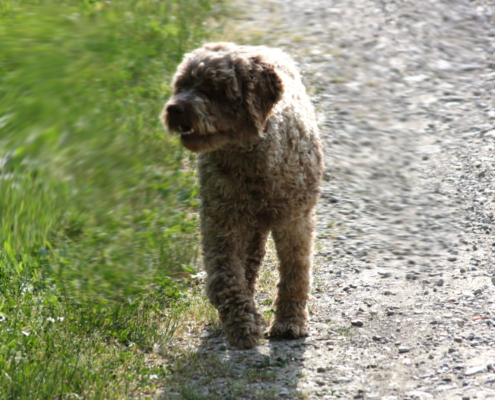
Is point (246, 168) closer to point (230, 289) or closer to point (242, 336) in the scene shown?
point (230, 289)

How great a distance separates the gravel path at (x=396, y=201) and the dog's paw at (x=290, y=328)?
0.08 m

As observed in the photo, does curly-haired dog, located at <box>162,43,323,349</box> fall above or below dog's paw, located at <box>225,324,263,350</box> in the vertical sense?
above

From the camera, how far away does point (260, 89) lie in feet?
15.9

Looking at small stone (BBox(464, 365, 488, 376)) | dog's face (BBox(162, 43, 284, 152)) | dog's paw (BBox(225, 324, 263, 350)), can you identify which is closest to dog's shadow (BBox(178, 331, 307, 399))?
dog's paw (BBox(225, 324, 263, 350))

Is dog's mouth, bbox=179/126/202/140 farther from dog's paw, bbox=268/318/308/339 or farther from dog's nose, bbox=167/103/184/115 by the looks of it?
dog's paw, bbox=268/318/308/339

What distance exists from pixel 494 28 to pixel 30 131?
10.2m

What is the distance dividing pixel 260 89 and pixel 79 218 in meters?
2.21

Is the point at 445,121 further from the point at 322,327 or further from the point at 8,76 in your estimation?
the point at 8,76

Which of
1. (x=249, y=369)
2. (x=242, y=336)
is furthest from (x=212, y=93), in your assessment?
(x=249, y=369)

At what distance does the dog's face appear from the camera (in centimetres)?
465

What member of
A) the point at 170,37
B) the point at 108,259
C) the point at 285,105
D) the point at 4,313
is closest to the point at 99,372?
the point at 4,313

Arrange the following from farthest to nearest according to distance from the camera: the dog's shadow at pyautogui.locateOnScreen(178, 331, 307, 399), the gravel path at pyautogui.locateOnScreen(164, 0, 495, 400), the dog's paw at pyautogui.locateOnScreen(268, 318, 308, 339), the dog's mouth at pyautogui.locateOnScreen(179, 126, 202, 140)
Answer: the dog's paw at pyautogui.locateOnScreen(268, 318, 308, 339)
the gravel path at pyautogui.locateOnScreen(164, 0, 495, 400)
the dog's mouth at pyautogui.locateOnScreen(179, 126, 202, 140)
the dog's shadow at pyautogui.locateOnScreen(178, 331, 307, 399)

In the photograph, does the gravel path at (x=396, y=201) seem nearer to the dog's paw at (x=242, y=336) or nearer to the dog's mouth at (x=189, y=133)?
the dog's paw at (x=242, y=336)

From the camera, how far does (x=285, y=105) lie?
5266 mm
